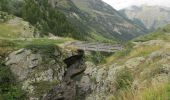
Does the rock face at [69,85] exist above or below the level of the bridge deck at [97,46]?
below

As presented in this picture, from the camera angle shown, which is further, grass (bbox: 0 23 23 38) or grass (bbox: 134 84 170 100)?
grass (bbox: 0 23 23 38)

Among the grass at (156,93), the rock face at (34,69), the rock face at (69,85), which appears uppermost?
the grass at (156,93)

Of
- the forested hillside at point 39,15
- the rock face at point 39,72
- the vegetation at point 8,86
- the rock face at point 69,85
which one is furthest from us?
the forested hillside at point 39,15

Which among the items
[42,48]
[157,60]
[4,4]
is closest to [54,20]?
[4,4]

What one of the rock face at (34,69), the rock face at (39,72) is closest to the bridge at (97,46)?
the rock face at (39,72)

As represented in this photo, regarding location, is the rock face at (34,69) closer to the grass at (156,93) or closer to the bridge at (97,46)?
the bridge at (97,46)

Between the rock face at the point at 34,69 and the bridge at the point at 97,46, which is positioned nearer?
the rock face at the point at 34,69

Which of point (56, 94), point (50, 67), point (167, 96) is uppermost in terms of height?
point (167, 96)

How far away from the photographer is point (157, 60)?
40625mm

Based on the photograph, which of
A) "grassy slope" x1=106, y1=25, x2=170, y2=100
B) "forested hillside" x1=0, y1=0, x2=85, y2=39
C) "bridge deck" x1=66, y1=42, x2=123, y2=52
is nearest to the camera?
"grassy slope" x1=106, y1=25, x2=170, y2=100

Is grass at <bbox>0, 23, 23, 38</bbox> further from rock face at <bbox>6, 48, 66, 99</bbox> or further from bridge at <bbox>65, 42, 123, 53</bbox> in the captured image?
rock face at <bbox>6, 48, 66, 99</bbox>

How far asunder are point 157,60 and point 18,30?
4625cm

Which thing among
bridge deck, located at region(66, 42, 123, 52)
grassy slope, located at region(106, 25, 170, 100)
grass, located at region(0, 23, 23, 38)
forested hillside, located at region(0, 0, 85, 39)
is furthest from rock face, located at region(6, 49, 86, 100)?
forested hillside, located at region(0, 0, 85, 39)

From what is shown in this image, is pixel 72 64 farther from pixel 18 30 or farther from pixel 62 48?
pixel 18 30
